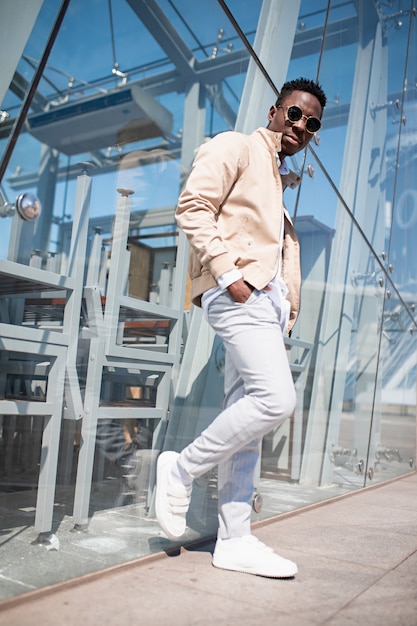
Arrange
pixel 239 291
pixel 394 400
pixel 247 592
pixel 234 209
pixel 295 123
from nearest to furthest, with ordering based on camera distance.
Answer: pixel 247 592
pixel 239 291
pixel 234 209
pixel 295 123
pixel 394 400

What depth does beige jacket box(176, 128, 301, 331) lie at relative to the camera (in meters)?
1.71

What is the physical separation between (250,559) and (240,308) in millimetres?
686

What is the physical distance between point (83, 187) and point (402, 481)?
3.67m

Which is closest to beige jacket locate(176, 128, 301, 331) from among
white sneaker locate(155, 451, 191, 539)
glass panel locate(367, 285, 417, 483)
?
white sneaker locate(155, 451, 191, 539)

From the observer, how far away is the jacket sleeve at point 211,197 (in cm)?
167

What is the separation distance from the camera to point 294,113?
6.29 feet

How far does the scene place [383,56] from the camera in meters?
4.68

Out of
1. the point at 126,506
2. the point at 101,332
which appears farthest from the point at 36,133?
the point at 126,506

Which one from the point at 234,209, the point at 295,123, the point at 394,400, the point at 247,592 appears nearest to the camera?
the point at 247,592

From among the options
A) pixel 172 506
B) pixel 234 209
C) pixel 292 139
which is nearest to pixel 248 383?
pixel 172 506

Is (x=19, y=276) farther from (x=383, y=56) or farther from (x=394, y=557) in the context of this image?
(x=383, y=56)

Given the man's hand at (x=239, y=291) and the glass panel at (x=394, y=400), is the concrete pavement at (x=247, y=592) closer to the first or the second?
the man's hand at (x=239, y=291)

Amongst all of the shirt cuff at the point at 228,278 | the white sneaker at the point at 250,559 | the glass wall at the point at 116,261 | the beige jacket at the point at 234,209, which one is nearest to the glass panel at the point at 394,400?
the glass wall at the point at 116,261

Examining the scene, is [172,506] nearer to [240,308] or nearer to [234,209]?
[240,308]
